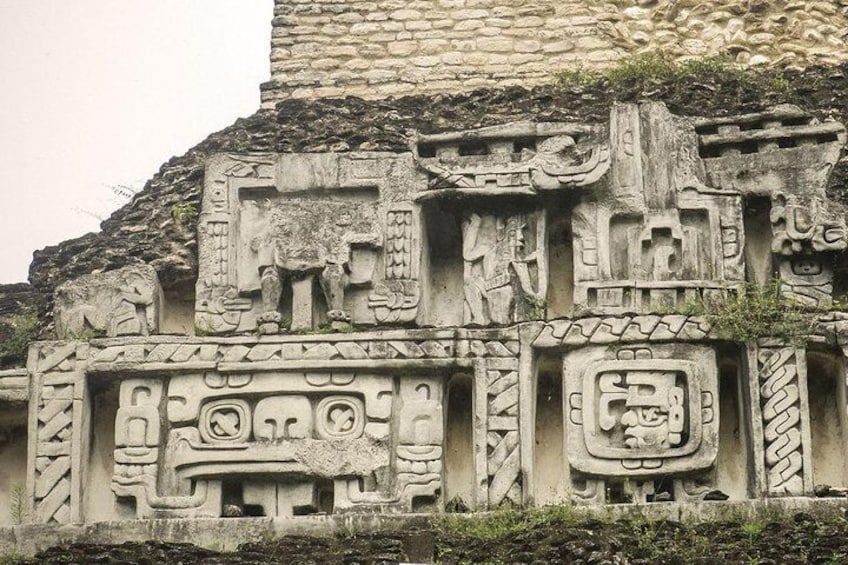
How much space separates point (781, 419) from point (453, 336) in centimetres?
235

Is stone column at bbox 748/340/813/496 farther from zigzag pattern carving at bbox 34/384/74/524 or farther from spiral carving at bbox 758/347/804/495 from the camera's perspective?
zigzag pattern carving at bbox 34/384/74/524

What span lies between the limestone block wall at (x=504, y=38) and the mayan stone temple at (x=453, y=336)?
2611mm

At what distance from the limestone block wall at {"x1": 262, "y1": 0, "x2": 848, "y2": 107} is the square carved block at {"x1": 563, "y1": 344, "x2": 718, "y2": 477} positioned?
4606mm

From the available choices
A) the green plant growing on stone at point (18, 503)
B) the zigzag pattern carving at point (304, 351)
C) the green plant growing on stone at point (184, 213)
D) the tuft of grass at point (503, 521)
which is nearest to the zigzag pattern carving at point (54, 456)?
the green plant growing on stone at point (18, 503)

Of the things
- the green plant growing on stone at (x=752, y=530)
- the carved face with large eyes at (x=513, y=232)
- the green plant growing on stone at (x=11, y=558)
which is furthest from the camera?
the carved face with large eyes at (x=513, y=232)

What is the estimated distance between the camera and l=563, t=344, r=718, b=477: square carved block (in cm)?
1597

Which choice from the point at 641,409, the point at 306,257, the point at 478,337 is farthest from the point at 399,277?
the point at 641,409

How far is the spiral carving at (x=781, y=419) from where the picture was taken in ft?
51.8

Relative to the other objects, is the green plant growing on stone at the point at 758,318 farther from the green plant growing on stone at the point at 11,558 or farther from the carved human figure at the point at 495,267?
the green plant growing on stone at the point at 11,558

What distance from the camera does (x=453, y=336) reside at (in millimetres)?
16422

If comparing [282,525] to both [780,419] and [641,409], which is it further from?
[780,419]

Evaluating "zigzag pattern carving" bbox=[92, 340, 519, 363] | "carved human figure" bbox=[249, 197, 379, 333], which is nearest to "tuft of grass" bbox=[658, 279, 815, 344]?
"zigzag pattern carving" bbox=[92, 340, 519, 363]

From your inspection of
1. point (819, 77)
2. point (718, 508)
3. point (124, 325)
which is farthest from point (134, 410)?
point (819, 77)

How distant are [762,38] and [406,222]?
4.97 m
